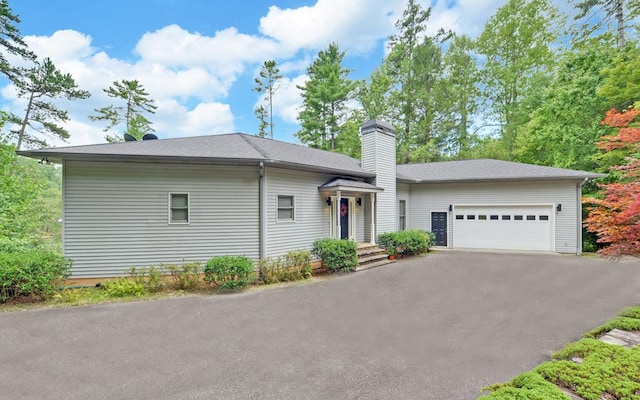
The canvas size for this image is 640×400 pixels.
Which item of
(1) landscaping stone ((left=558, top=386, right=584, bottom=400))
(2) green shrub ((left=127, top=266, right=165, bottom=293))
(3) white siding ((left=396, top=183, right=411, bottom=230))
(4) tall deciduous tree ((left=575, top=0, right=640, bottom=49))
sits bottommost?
(2) green shrub ((left=127, top=266, right=165, bottom=293))

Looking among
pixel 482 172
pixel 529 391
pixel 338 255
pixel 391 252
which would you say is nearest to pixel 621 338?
pixel 529 391

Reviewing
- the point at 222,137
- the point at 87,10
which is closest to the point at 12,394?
the point at 222,137

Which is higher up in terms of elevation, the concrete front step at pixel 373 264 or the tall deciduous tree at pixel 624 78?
the tall deciduous tree at pixel 624 78

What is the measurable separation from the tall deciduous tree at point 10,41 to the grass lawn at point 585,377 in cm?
2364

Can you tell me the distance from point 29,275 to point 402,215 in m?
13.8

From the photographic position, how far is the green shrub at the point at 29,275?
19.6ft

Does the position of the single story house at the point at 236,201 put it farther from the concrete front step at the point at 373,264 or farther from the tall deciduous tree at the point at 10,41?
the tall deciduous tree at the point at 10,41

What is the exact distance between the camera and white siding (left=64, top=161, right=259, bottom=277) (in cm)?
758

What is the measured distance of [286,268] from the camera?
8297mm

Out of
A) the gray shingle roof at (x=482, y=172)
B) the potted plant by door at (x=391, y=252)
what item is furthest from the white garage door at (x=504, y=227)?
the potted plant by door at (x=391, y=252)

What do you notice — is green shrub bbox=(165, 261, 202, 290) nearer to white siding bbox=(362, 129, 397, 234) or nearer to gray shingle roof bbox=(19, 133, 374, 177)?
gray shingle roof bbox=(19, 133, 374, 177)

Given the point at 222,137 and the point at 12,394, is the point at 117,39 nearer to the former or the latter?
the point at 222,137

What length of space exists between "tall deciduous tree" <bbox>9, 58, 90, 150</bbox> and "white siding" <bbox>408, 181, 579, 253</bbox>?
876 inches

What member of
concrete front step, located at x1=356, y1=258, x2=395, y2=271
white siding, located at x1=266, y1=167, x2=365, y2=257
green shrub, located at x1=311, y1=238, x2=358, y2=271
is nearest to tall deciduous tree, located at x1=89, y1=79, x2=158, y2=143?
white siding, located at x1=266, y1=167, x2=365, y2=257
